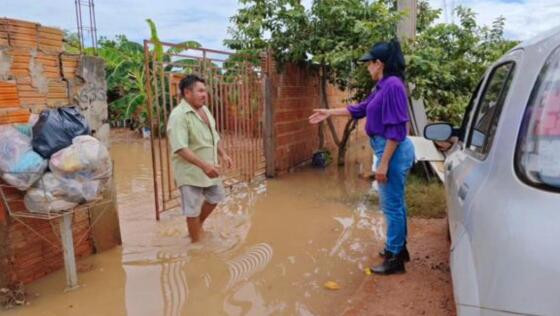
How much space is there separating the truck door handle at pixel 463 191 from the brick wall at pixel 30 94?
10.1ft

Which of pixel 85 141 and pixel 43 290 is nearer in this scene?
pixel 85 141

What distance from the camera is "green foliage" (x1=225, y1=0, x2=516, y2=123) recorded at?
22.3 ft

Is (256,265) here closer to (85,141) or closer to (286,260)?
(286,260)

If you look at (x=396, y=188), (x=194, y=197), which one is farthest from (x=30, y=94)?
(x=396, y=188)

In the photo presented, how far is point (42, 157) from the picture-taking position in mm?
3174

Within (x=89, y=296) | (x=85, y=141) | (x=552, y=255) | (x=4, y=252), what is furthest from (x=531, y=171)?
(x=4, y=252)

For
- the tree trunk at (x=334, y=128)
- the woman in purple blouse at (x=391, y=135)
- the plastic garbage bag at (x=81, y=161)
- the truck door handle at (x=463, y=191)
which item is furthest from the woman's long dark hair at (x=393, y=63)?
the tree trunk at (x=334, y=128)

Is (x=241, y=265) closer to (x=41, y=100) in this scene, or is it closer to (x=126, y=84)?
(x=41, y=100)

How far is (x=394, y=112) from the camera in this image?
10.6ft

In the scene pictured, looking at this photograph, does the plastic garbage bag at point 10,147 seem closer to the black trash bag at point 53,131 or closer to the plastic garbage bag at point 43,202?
the black trash bag at point 53,131

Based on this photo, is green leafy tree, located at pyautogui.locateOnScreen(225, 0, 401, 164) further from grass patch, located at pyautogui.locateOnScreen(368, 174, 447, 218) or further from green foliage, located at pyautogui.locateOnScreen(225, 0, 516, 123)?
grass patch, located at pyautogui.locateOnScreen(368, 174, 447, 218)

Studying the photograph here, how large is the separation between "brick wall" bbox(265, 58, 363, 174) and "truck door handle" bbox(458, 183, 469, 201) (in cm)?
556

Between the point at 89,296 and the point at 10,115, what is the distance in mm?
1544

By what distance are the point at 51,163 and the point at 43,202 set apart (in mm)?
288
